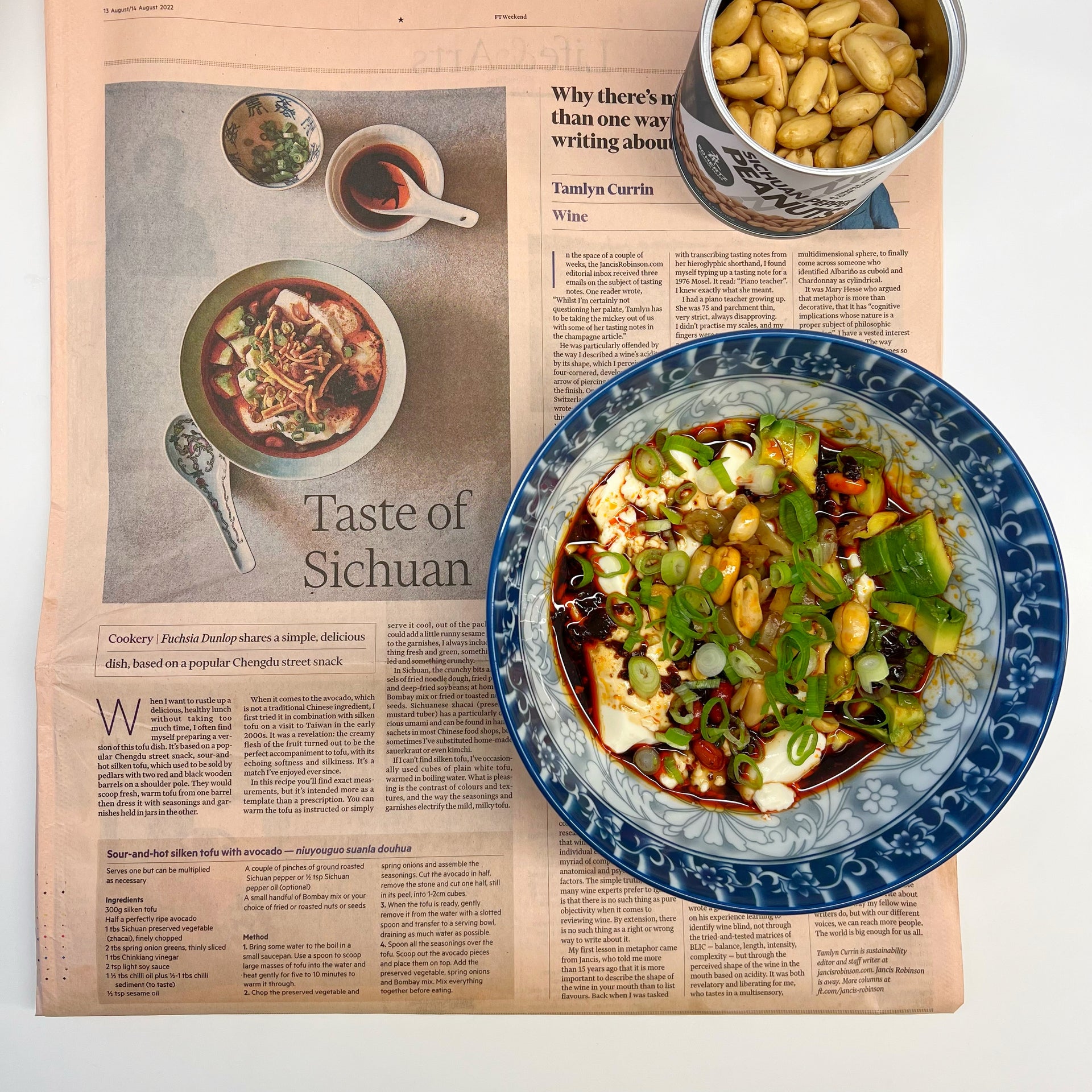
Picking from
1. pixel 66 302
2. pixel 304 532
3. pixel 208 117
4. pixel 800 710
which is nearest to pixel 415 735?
pixel 304 532

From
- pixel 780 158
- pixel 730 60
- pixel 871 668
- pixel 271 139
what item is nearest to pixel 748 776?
pixel 871 668

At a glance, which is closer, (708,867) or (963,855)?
(708,867)

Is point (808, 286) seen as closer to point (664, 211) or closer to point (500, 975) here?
point (664, 211)

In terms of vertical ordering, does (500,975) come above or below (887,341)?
below

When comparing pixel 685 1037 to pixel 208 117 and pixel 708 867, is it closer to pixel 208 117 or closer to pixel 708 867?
pixel 708 867

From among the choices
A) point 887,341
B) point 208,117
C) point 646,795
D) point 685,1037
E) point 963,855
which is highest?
point 208,117

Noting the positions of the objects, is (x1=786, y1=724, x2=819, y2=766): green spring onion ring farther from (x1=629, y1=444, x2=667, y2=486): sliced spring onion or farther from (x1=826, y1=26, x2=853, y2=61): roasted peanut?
(x1=826, y1=26, x2=853, y2=61): roasted peanut
